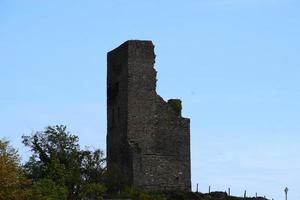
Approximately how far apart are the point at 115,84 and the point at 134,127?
522cm

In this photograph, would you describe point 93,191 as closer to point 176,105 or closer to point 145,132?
point 145,132

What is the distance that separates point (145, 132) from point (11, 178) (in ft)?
82.5

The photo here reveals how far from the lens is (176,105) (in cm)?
10769

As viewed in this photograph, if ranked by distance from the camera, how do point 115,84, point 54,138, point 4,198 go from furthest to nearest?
point 115,84
point 54,138
point 4,198

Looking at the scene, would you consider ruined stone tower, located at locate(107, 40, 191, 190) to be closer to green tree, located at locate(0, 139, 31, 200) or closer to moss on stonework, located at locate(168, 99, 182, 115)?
moss on stonework, located at locate(168, 99, 182, 115)

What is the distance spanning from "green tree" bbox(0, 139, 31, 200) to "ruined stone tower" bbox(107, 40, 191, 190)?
19161 millimetres

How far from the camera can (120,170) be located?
104812 mm

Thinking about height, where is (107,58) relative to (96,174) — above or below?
above

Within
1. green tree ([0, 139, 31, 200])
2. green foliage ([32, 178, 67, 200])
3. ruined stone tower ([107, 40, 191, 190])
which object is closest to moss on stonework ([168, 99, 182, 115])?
ruined stone tower ([107, 40, 191, 190])

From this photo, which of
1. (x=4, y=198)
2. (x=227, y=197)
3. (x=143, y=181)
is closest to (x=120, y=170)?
(x=143, y=181)

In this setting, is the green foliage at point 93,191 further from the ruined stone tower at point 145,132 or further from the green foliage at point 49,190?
the ruined stone tower at point 145,132

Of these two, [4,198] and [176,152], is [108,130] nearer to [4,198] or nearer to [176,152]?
[176,152]

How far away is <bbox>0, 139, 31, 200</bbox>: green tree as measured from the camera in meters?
81.0

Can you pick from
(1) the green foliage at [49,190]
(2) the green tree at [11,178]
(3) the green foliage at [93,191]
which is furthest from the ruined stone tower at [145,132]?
(2) the green tree at [11,178]
